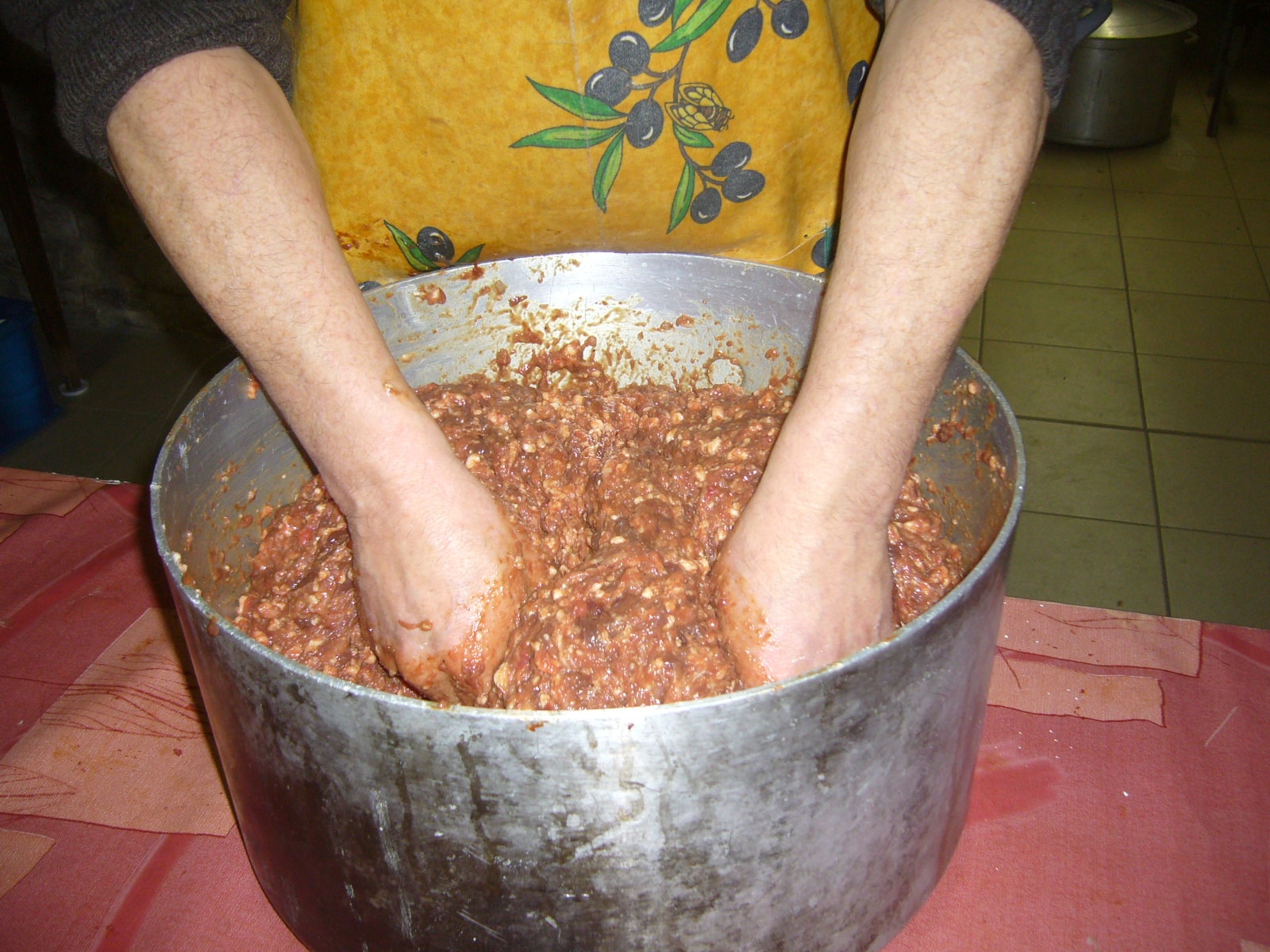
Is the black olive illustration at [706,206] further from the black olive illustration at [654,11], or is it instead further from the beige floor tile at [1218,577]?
the beige floor tile at [1218,577]

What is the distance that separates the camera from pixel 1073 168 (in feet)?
11.5

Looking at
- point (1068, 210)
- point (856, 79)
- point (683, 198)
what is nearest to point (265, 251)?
point (683, 198)

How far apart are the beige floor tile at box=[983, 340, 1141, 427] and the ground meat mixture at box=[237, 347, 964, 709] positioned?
63.1 inches

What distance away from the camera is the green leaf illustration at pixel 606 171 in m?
0.89

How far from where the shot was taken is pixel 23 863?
34.7 inches

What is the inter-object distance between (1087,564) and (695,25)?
1502mm

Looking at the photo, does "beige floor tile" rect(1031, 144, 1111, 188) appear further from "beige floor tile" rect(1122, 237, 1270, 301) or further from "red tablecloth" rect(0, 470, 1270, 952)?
"red tablecloth" rect(0, 470, 1270, 952)

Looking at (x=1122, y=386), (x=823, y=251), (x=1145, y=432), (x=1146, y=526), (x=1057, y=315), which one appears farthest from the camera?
(x=1057, y=315)

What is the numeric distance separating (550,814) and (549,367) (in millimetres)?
662

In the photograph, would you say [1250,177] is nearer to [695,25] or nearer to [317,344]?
[695,25]

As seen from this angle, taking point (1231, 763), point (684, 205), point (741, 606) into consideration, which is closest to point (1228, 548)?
point (1231, 763)

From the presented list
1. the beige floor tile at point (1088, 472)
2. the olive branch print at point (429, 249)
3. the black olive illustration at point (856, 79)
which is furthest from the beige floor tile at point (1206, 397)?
the olive branch print at point (429, 249)

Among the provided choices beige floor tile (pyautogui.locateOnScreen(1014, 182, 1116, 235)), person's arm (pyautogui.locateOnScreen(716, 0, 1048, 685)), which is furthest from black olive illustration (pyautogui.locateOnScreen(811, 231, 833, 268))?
beige floor tile (pyautogui.locateOnScreen(1014, 182, 1116, 235))

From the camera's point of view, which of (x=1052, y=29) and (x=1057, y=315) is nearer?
(x=1052, y=29)
